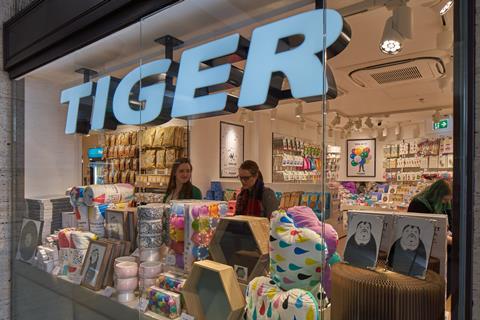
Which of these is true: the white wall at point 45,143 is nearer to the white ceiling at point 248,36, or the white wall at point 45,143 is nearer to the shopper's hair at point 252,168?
the white ceiling at point 248,36

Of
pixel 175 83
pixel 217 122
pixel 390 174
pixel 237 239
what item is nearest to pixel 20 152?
pixel 175 83

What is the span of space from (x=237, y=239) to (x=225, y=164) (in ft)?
1.00

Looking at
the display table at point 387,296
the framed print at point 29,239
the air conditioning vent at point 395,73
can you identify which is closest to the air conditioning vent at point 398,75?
the air conditioning vent at point 395,73

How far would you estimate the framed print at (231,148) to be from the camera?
4.20ft

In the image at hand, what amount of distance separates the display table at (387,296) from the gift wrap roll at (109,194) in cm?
140

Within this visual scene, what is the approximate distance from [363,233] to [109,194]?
4.98 feet

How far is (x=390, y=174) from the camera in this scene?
196cm

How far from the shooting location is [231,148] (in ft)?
4.30

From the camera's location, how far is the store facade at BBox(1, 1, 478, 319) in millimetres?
989

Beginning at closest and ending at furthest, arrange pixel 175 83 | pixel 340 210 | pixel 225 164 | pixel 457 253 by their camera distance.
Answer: pixel 457 253
pixel 340 210
pixel 225 164
pixel 175 83

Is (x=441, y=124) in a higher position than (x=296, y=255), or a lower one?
higher

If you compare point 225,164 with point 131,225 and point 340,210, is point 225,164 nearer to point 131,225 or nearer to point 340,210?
point 340,210

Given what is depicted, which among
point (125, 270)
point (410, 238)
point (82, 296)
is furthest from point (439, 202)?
point (82, 296)

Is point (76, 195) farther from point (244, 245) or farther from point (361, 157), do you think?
point (361, 157)
